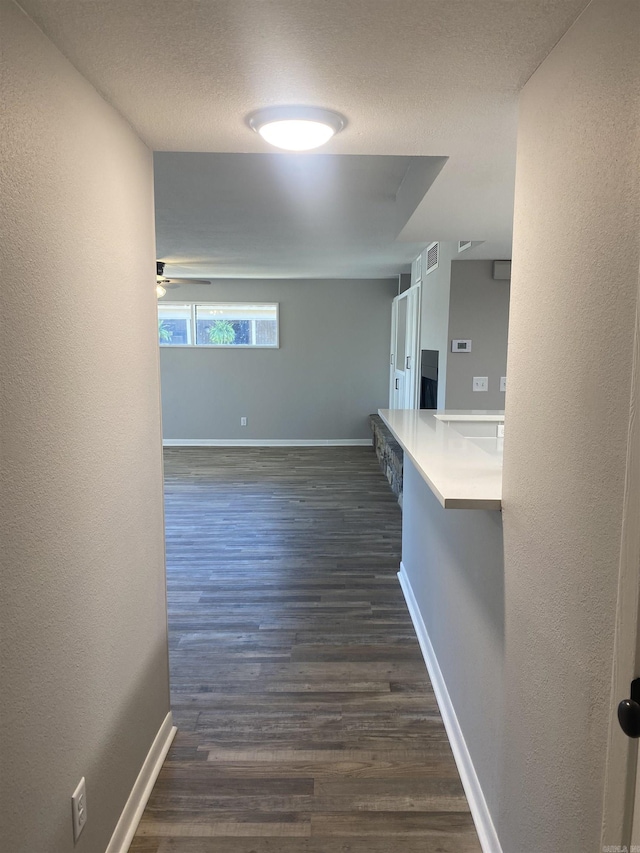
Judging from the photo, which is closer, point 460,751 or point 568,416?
point 568,416

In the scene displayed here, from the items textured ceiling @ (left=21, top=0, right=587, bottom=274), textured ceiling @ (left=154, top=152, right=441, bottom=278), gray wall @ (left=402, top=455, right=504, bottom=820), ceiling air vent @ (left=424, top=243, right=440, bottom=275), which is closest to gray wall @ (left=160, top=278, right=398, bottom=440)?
textured ceiling @ (left=154, top=152, right=441, bottom=278)

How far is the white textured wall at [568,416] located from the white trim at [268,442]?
6877 millimetres

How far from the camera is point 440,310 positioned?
469 centimetres

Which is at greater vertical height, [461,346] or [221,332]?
[221,332]

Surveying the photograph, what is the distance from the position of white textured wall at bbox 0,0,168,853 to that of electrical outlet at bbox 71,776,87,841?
0.03m

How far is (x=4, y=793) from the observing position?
1055 mm

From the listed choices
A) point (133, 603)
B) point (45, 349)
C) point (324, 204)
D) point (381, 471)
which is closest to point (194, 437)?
point (381, 471)

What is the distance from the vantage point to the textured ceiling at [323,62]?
1.11 m

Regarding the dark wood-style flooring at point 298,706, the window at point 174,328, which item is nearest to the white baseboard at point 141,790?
the dark wood-style flooring at point 298,706

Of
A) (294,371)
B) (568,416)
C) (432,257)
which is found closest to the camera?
(568,416)

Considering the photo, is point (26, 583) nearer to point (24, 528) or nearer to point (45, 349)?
point (24, 528)

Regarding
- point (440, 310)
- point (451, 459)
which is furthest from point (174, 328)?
point (451, 459)

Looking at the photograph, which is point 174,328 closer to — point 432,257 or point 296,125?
point 432,257

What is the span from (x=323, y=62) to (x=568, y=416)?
954 millimetres
